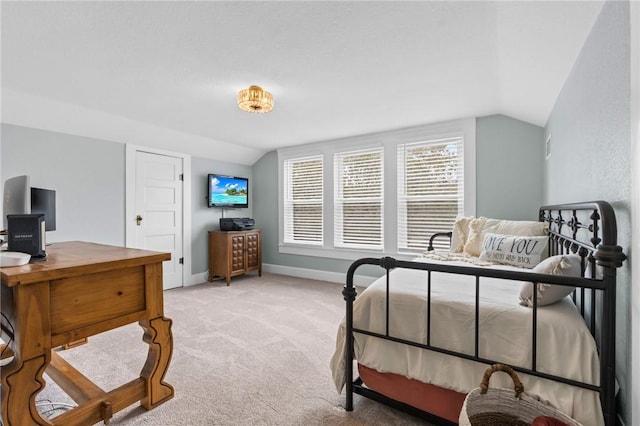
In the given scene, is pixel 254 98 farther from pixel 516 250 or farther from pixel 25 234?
pixel 516 250

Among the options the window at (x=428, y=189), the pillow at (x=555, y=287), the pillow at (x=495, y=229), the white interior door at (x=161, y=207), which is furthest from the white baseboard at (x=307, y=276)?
the pillow at (x=555, y=287)

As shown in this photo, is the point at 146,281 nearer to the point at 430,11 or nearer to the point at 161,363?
the point at 161,363

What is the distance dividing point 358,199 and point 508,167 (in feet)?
6.16

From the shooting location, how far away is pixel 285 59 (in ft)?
6.93

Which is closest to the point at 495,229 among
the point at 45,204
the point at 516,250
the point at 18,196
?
the point at 516,250

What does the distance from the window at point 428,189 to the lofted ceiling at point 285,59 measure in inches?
17.4

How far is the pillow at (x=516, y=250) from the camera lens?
7.29 ft

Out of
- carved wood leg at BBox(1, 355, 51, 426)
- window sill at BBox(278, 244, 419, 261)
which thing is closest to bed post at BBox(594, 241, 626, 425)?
carved wood leg at BBox(1, 355, 51, 426)

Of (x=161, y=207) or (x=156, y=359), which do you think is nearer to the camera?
(x=156, y=359)

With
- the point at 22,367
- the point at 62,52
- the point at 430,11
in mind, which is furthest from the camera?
the point at 62,52

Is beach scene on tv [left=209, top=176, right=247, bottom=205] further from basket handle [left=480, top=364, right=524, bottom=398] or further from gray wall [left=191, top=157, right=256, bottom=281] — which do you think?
basket handle [left=480, top=364, right=524, bottom=398]

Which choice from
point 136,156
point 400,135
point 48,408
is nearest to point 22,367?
point 48,408

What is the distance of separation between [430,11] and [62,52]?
2.32 m

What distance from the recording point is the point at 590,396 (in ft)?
3.56
